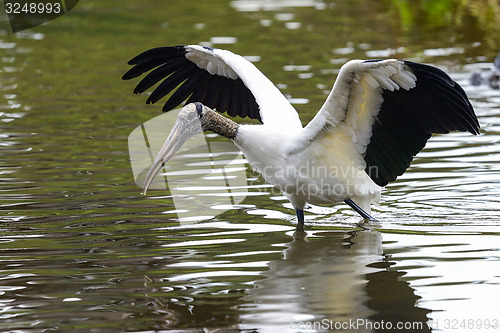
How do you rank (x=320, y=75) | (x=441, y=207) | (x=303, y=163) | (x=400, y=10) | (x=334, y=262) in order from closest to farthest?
(x=334, y=262) < (x=303, y=163) < (x=441, y=207) < (x=320, y=75) < (x=400, y=10)

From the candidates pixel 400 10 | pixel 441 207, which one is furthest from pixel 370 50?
pixel 441 207

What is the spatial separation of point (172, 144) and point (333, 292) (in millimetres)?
1540

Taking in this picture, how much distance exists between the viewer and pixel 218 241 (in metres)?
6.19

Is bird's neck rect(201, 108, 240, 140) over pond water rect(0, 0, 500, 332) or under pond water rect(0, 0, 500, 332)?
over

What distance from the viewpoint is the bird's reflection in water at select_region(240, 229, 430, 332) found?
4613 mm

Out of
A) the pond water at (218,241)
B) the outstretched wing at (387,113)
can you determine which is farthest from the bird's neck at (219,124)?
the pond water at (218,241)

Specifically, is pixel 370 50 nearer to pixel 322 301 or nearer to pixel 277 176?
pixel 277 176

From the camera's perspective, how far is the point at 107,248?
19.8ft

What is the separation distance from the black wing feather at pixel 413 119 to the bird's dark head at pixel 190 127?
3.30 ft

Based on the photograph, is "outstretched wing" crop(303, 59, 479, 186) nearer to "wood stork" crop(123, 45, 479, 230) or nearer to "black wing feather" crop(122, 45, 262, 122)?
"wood stork" crop(123, 45, 479, 230)

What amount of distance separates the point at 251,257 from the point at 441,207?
1.80 meters
